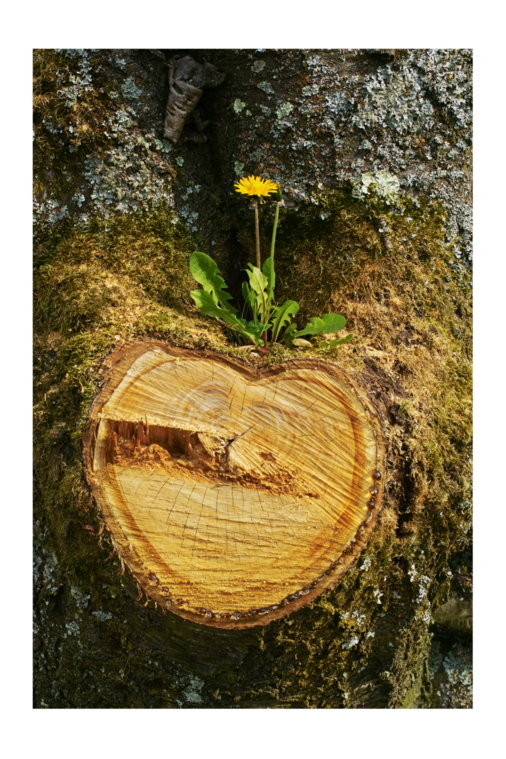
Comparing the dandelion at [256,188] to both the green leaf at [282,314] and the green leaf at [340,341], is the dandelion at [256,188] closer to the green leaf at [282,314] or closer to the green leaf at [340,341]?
the green leaf at [282,314]

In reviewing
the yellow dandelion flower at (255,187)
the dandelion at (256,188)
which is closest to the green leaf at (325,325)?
the dandelion at (256,188)

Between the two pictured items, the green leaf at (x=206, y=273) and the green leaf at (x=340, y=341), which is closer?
the green leaf at (x=340, y=341)

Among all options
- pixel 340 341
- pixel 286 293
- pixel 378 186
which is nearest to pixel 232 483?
pixel 340 341

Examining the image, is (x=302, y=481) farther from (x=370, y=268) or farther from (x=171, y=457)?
(x=370, y=268)

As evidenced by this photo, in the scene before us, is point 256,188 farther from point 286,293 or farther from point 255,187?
point 286,293

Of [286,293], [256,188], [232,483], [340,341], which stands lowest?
[232,483]

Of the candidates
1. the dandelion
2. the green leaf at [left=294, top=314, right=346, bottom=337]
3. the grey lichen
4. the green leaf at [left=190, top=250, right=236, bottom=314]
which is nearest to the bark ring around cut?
the green leaf at [left=294, top=314, right=346, bottom=337]

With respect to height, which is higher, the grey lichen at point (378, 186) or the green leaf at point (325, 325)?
the grey lichen at point (378, 186)
